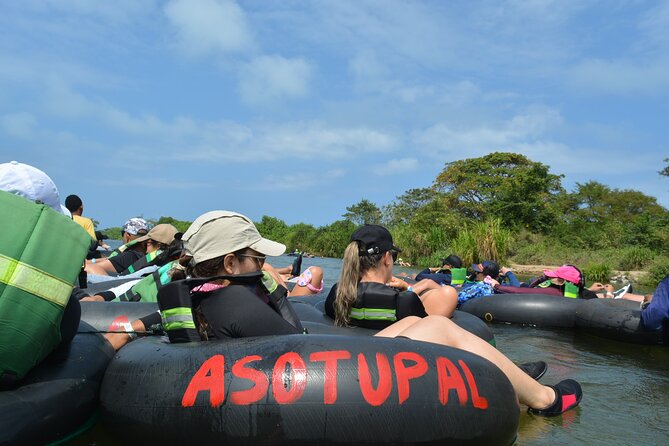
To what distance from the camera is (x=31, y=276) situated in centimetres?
226

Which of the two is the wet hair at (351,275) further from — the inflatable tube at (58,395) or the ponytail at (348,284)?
the inflatable tube at (58,395)

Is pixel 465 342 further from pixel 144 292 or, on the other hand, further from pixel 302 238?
pixel 302 238

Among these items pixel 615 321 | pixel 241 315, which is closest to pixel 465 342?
pixel 241 315

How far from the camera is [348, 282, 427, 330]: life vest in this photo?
12.6 ft

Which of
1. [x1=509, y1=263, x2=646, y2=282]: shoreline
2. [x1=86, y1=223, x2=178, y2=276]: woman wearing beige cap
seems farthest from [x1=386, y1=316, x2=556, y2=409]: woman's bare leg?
[x1=509, y1=263, x2=646, y2=282]: shoreline

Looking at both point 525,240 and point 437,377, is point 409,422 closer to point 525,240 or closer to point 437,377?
point 437,377

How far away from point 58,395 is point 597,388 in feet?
11.4

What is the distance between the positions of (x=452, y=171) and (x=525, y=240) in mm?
12145

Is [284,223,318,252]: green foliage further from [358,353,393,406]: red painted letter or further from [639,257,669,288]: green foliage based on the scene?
[358,353,393,406]: red painted letter

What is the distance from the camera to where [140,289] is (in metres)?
4.20

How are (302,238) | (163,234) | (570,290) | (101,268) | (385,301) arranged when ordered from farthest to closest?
(302,238)
(570,290)
(101,268)
(163,234)
(385,301)

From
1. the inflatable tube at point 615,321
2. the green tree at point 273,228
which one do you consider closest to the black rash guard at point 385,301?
the inflatable tube at point 615,321

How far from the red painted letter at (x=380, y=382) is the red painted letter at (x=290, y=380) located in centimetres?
23

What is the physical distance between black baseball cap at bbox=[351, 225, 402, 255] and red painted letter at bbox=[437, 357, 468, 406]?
1.49 metres
